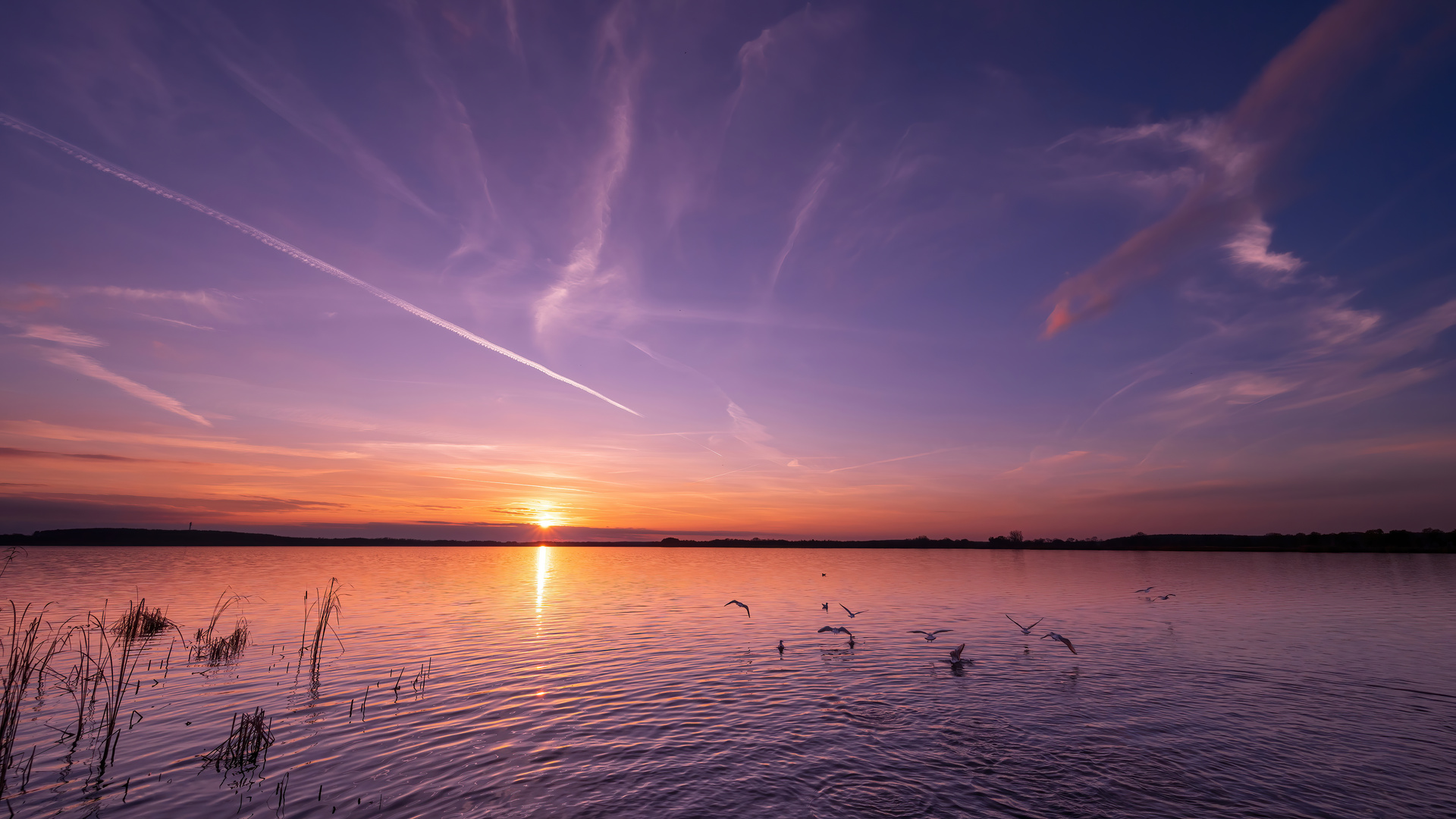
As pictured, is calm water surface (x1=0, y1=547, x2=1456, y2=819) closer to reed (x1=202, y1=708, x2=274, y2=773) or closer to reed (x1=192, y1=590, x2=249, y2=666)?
reed (x1=202, y1=708, x2=274, y2=773)

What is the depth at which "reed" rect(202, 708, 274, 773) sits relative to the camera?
44.3ft

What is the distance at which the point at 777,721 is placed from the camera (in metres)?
17.5

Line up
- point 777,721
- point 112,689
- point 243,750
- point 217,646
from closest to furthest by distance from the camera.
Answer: point 243,750, point 777,721, point 112,689, point 217,646

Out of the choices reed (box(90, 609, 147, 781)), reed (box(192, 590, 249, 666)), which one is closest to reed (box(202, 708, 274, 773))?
reed (box(90, 609, 147, 781))

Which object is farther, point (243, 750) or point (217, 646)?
point (217, 646)

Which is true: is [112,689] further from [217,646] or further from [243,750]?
[243,750]

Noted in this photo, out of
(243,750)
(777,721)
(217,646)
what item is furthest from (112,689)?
(777,721)

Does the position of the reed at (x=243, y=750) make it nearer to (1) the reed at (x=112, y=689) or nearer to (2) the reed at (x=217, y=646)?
(1) the reed at (x=112, y=689)

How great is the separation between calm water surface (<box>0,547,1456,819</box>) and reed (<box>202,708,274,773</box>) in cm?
32

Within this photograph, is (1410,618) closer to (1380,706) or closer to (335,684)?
(1380,706)

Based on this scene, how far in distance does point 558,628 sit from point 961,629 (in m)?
24.0

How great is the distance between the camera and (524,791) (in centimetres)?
1234

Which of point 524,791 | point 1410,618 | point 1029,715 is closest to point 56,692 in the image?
point 524,791

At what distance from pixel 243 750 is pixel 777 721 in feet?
43.1
